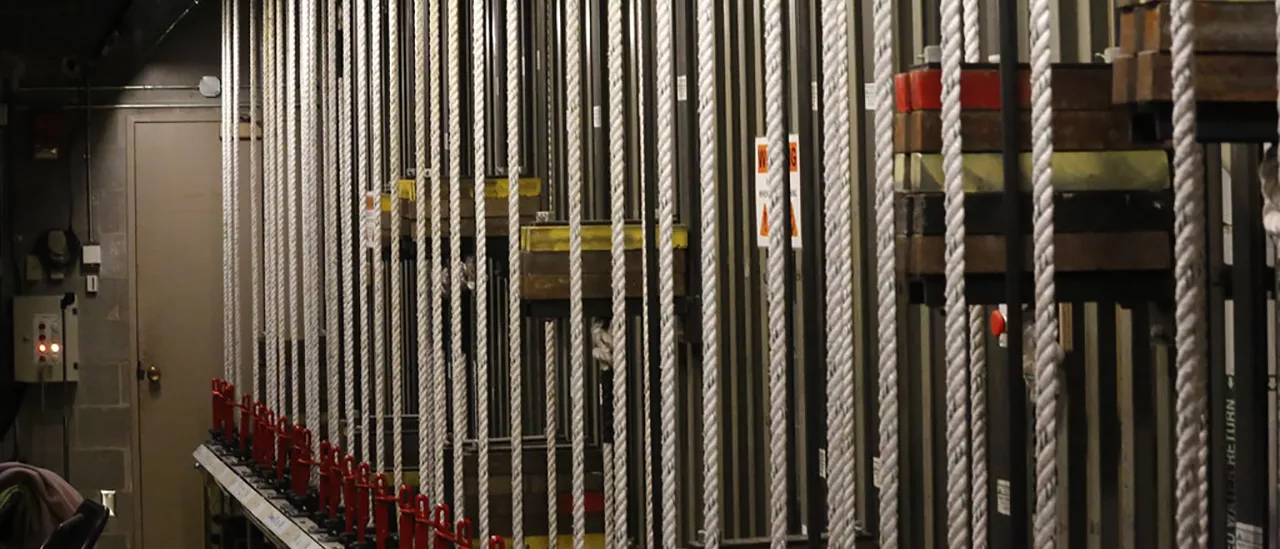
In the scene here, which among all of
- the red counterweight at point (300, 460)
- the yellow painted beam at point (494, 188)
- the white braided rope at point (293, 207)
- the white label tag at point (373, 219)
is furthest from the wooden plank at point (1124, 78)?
the white braided rope at point (293, 207)

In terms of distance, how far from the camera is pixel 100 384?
30.0 feet

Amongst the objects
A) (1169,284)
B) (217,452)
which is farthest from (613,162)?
(217,452)

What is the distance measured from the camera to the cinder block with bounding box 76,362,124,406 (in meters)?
9.11

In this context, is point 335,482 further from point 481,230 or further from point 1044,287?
point 1044,287

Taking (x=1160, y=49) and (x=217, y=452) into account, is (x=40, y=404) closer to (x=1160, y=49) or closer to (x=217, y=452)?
(x=217, y=452)

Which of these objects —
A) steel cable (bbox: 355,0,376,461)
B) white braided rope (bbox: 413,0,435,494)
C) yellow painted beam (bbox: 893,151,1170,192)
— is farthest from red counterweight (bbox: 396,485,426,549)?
yellow painted beam (bbox: 893,151,1170,192)

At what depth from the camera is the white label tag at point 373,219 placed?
5.05 meters

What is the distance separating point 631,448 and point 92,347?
5.23 m

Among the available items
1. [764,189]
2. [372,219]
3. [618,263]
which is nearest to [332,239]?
[372,219]

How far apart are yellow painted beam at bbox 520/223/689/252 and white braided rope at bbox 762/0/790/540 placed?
Answer: 1046 millimetres

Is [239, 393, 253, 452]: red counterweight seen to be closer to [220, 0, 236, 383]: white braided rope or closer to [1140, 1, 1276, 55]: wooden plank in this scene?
[220, 0, 236, 383]: white braided rope

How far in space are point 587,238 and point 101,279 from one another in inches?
240

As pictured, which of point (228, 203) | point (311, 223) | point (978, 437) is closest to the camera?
point (978, 437)

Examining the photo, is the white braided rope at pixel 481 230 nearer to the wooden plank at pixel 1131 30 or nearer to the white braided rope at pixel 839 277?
the white braided rope at pixel 839 277
